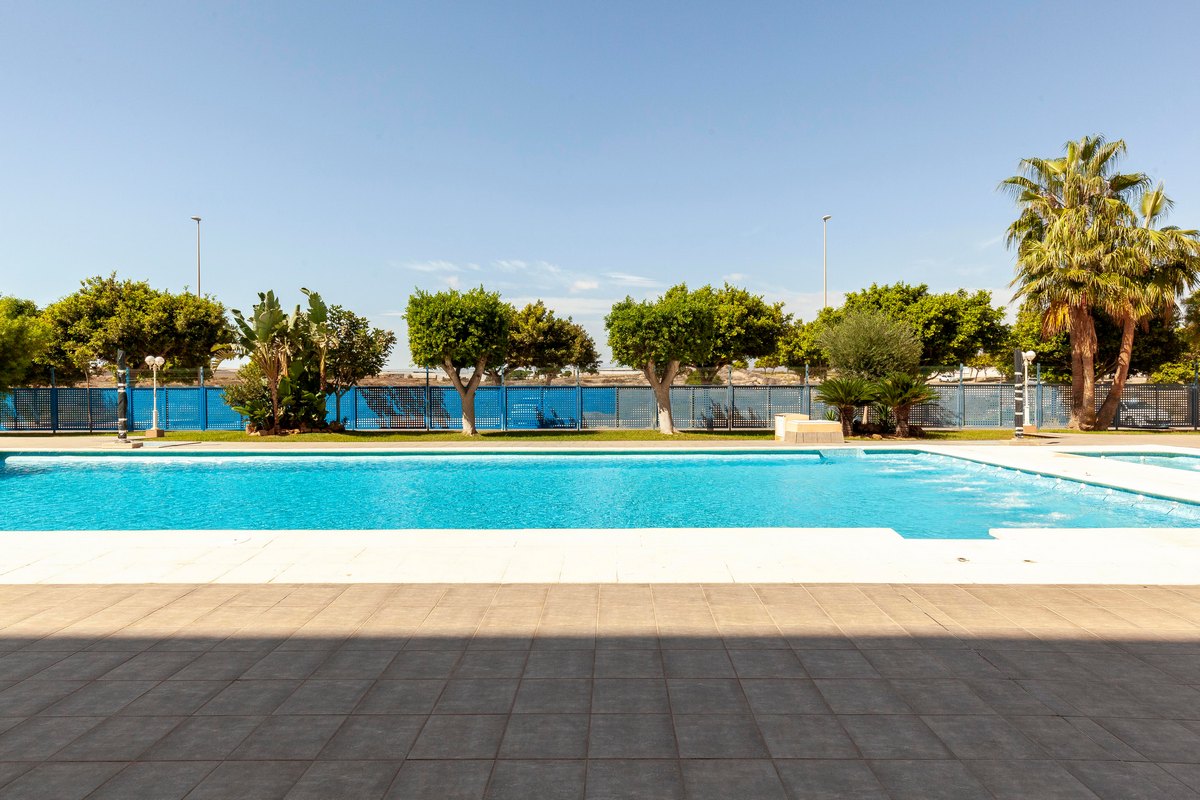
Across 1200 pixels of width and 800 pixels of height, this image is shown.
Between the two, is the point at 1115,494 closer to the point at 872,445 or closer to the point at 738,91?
the point at 872,445

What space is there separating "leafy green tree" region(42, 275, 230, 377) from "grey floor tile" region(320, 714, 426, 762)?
107 ft

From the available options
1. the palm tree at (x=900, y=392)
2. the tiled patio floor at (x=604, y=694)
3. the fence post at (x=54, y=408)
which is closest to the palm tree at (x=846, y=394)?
the palm tree at (x=900, y=392)

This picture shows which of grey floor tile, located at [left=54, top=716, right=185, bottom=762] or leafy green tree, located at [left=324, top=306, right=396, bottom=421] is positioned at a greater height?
leafy green tree, located at [left=324, top=306, right=396, bottom=421]

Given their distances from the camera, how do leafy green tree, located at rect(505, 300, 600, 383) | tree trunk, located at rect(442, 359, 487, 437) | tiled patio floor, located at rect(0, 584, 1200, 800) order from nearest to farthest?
tiled patio floor, located at rect(0, 584, 1200, 800) → tree trunk, located at rect(442, 359, 487, 437) → leafy green tree, located at rect(505, 300, 600, 383)

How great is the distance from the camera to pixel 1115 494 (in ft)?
33.5

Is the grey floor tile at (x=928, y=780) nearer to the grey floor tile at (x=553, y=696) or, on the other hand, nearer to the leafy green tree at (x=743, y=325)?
the grey floor tile at (x=553, y=696)

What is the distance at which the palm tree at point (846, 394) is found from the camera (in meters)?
18.8

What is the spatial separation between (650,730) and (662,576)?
249cm

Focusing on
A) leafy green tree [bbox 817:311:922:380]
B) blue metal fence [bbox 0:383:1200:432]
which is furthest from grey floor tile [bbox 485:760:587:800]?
blue metal fence [bbox 0:383:1200:432]

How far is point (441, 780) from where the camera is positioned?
2.44m

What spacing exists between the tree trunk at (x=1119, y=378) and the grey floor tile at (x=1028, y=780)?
2606 cm

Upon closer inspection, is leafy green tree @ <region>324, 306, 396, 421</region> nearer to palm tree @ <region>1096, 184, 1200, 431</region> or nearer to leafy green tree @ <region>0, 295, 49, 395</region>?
leafy green tree @ <region>0, 295, 49, 395</region>

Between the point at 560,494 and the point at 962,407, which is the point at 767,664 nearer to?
the point at 560,494

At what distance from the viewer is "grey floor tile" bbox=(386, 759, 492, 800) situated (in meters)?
2.35
